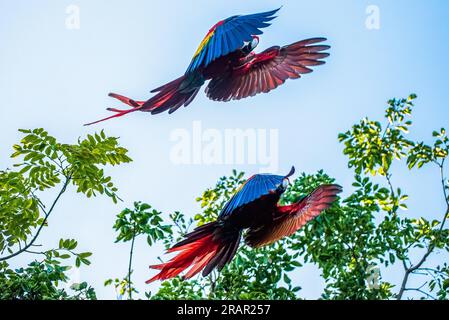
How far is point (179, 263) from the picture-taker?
4652mm

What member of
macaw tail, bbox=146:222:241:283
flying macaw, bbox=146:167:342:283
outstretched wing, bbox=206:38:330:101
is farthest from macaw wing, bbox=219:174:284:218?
outstretched wing, bbox=206:38:330:101

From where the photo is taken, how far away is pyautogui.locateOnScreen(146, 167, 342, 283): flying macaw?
462 cm

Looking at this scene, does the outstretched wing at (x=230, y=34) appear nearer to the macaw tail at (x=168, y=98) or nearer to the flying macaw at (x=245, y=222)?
the macaw tail at (x=168, y=98)

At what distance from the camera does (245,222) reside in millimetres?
4715

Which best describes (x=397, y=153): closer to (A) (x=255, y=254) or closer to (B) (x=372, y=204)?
(B) (x=372, y=204)

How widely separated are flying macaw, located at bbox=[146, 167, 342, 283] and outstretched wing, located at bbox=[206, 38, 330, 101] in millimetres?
753

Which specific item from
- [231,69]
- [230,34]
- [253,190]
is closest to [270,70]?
[231,69]

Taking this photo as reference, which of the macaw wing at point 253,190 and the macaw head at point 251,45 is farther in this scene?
the macaw head at point 251,45

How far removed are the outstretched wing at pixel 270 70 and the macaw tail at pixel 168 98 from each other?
15 cm

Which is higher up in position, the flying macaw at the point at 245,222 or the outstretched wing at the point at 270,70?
the outstretched wing at the point at 270,70

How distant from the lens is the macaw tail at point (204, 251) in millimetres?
4652

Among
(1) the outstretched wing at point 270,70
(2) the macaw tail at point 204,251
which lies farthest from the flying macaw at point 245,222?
(1) the outstretched wing at point 270,70

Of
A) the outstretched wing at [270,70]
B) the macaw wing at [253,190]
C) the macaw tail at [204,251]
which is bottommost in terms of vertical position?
the macaw tail at [204,251]
